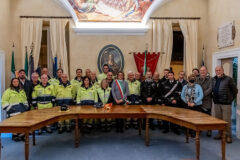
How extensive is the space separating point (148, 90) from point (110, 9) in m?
3.59

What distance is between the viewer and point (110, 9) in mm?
7688

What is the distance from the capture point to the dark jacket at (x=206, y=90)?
533 cm

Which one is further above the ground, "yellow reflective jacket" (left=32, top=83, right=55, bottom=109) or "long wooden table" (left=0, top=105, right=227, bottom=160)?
"yellow reflective jacket" (left=32, top=83, right=55, bottom=109)

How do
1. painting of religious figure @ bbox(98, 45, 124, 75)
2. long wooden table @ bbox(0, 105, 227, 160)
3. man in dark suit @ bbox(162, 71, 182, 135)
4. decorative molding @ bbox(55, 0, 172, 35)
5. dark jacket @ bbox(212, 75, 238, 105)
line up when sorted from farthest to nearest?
painting of religious figure @ bbox(98, 45, 124, 75) < decorative molding @ bbox(55, 0, 172, 35) < man in dark suit @ bbox(162, 71, 182, 135) < dark jacket @ bbox(212, 75, 238, 105) < long wooden table @ bbox(0, 105, 227, 160)

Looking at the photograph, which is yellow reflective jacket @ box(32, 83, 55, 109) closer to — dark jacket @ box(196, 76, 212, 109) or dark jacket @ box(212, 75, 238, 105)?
dark jacket @ box(196, 76, 212, 109)

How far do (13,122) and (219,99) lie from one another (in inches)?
182

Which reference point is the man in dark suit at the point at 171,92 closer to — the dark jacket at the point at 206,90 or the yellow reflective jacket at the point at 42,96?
the dark jacket at the point at 206,90

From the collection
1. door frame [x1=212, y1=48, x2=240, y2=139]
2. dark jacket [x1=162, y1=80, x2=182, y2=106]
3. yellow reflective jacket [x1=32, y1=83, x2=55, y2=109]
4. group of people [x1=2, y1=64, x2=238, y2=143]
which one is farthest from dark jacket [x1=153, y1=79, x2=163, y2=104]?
yellow reflective jacket [x1=32, y1=83, x2=55, y2=109]

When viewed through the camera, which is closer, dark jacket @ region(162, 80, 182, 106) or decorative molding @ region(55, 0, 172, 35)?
dark jacket @ region(162, 80, 182, 106)

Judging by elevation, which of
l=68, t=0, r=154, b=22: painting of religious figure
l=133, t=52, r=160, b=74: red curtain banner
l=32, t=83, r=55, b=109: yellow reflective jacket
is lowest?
l=32, t=83, r=55, b=109: yellow reflective jacket

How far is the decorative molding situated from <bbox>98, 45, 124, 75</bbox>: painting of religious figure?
0.60 metres

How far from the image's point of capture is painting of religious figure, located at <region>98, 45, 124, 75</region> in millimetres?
7754

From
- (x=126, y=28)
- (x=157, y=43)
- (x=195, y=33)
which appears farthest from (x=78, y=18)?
(x=195, y=33)

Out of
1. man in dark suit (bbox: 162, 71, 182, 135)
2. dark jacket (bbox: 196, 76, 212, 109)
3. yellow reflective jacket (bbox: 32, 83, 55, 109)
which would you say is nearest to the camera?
dark jacket (bbox: 196, 76, 212, 109)
